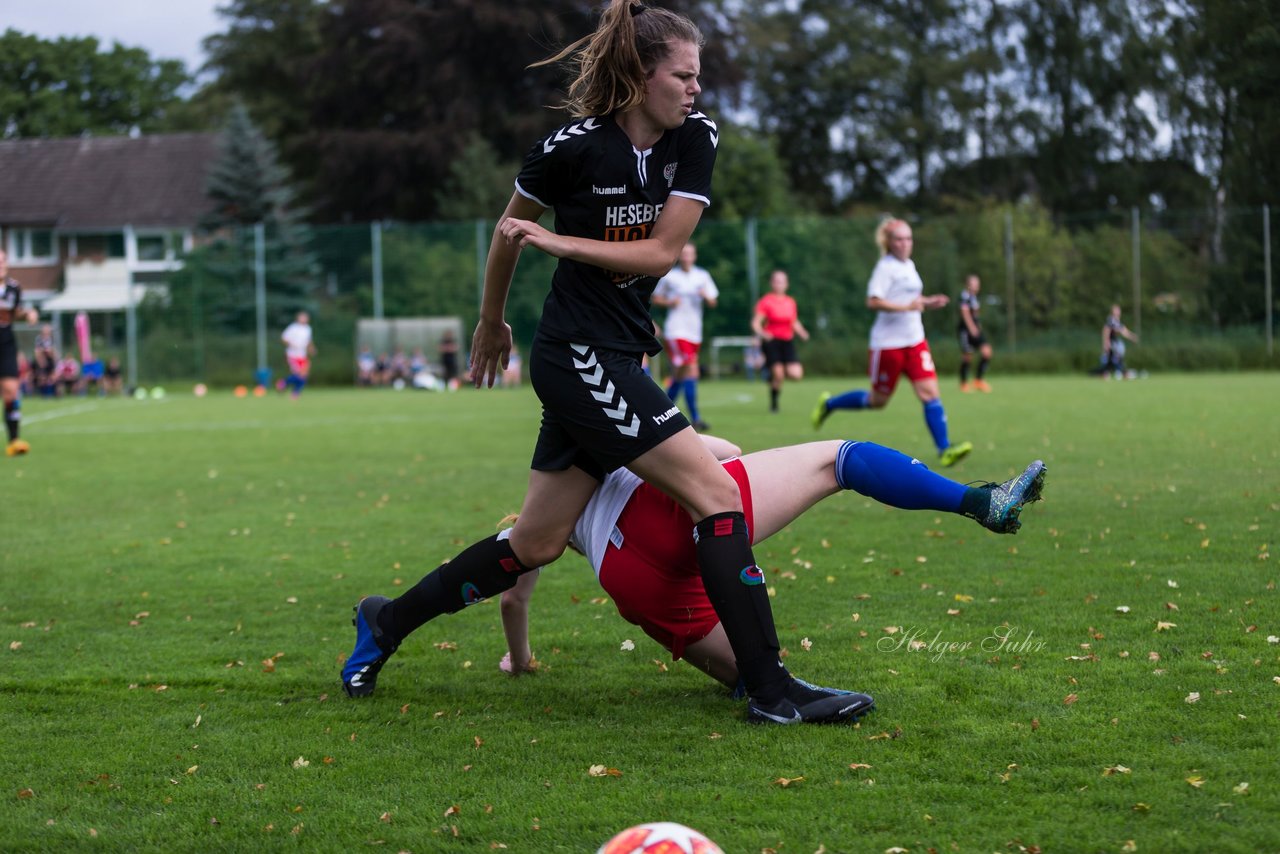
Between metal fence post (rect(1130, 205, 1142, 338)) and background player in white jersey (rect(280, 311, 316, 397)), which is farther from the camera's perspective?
metal fence post (rect(1130, 205, 1142, 338))

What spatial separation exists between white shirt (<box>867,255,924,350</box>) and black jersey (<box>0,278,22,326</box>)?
8.69 metres

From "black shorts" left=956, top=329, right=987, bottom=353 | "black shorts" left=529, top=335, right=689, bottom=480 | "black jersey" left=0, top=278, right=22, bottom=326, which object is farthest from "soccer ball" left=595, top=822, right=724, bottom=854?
"black shorts" left=956, top=329, right=987, bottom=353

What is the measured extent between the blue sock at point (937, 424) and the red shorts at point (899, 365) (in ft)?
1.26

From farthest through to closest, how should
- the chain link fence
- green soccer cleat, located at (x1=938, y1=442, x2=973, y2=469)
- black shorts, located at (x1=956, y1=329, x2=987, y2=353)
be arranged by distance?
the chain link fence
black shorts, located at (x1=956, y1=329, x2=987, y2=353)
green soccer cleat, located at (x1=938, y1=442, x2=973, y2=469)

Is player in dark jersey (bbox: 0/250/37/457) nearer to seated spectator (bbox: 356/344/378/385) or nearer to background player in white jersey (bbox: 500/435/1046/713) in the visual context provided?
background player in white jersey (bbox: 500/435/1046/713)

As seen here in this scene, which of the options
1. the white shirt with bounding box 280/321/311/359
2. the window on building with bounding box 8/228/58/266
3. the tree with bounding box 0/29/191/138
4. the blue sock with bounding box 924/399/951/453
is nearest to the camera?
the blue sock with bounding box 924/399/951/453

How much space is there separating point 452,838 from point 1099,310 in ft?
103

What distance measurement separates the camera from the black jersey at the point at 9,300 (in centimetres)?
1353

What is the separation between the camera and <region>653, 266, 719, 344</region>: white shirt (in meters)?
16.7

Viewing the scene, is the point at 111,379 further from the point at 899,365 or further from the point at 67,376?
the point at 899,365

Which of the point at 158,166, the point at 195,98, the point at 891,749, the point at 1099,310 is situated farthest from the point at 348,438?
the point at 195,98

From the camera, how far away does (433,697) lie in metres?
4.33

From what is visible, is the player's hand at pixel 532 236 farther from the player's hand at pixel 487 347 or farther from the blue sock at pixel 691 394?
the blue sock at pixel 691 394

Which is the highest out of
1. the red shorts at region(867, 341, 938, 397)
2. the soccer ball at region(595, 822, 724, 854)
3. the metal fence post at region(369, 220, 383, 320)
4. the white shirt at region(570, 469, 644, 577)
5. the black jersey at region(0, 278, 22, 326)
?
the metal fence post at region(369, 220, 383, 320)
